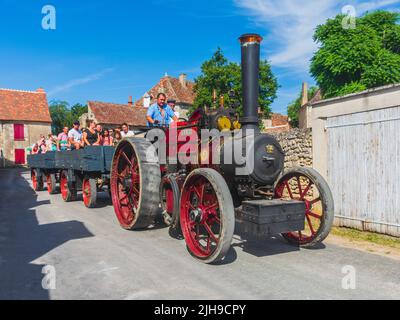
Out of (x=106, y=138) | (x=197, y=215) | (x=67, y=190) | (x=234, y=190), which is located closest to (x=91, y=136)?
(x=106, y=138)

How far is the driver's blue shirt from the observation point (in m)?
6.65

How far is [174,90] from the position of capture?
39.1m

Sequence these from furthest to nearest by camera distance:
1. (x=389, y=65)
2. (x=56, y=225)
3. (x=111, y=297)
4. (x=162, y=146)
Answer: (x=389, y=65), (x=56, y=225), (x=162, y=146), (x=111, y=297)

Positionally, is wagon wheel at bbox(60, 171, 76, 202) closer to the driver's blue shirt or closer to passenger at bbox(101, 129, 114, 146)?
passenger at bbox(101, 129, 114, 146)

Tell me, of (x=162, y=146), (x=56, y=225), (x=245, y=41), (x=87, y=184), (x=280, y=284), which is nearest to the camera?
(x=280, y=284)

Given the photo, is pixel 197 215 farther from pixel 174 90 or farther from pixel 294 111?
pixel 294 111

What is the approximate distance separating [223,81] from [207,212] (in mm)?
28096

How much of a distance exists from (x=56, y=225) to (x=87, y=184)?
228 cm

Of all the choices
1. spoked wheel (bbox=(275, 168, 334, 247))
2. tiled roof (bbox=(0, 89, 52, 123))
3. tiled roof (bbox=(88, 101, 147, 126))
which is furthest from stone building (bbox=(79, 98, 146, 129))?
spoked wheel (bbox=(275, 168, 334, 247))

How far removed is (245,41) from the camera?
4.39 metres

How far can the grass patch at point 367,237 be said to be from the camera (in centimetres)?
538
